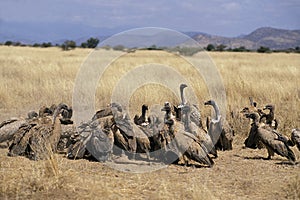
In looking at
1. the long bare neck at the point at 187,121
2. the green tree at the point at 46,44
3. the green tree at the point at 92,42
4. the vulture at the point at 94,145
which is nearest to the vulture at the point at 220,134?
the long bare neck at the point at 187,121

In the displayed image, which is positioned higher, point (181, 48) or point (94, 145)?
point (181, 48)

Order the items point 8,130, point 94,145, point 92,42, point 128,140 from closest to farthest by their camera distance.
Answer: point 94,145
point 128,140
point 8,130
point 92,42

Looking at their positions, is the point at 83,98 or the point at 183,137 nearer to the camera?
the point at 183,137

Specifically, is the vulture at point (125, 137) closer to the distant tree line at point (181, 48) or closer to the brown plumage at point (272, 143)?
the brown plumage at point (272, 143)

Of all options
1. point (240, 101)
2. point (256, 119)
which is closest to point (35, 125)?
point (256, 119)

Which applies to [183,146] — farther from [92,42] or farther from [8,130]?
[92,42]

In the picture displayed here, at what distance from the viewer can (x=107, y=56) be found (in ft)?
94.0

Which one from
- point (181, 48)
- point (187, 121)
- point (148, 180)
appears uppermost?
point (181, 48)

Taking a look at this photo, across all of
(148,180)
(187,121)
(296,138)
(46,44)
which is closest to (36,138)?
(148,180)

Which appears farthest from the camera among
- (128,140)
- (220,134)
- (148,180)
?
(220,134)

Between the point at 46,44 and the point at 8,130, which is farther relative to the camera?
the point at 46,44

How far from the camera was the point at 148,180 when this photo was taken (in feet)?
22.3

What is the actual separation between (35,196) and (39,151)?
1741 mm

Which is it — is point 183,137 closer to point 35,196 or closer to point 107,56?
point 35,196
